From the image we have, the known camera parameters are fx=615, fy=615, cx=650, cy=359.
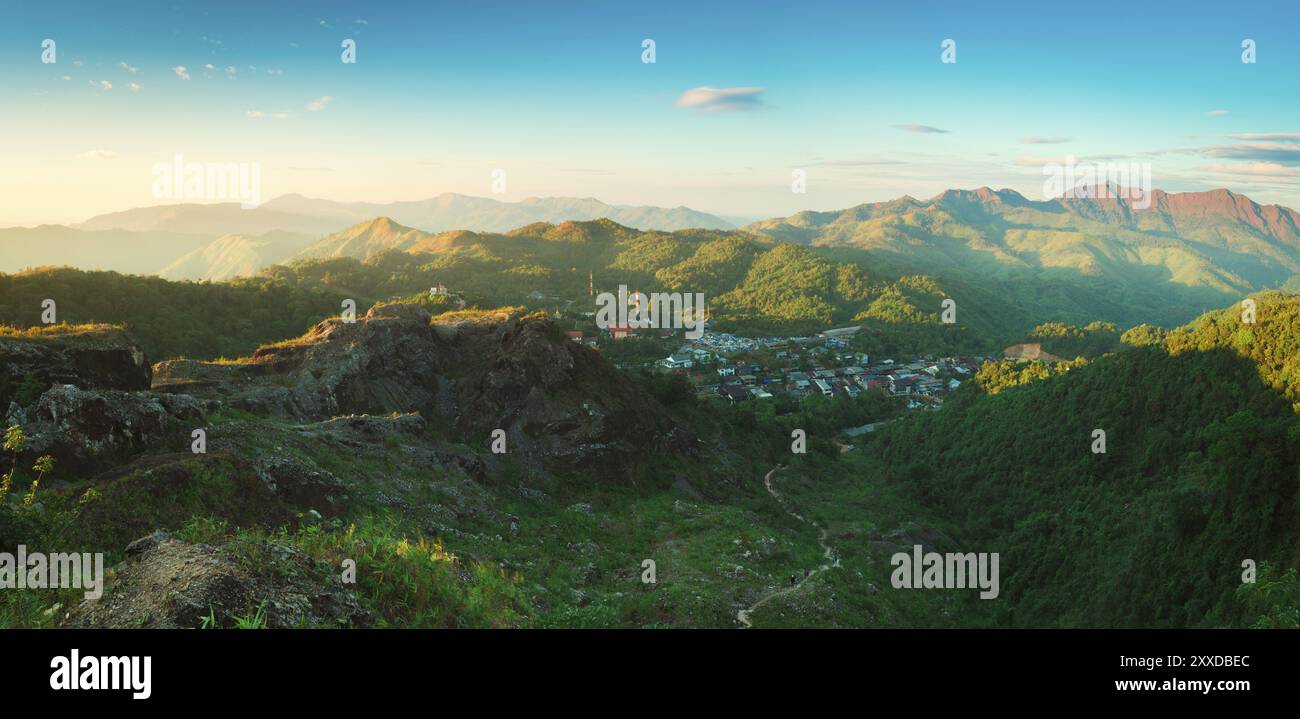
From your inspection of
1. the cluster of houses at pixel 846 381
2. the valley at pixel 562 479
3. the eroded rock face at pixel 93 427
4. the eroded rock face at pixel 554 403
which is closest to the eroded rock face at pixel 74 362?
the valley at pixel 562 479

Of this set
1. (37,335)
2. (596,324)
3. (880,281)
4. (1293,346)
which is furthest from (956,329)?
(37,335)

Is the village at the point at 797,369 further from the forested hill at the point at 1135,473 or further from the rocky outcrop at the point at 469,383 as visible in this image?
the rocky outcrop at the point at 469,383

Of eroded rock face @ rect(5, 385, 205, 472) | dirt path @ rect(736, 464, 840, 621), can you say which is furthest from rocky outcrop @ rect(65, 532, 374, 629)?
dirt path @ rect(736, 464, 840, 621)

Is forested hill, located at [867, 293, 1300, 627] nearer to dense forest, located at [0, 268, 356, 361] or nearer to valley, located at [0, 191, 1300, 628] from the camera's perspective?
valley, located at [0, 191, 1300, 628]

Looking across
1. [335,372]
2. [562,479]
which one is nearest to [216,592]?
[562,479]

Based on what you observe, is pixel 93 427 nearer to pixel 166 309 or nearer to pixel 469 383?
pixel 469 383
